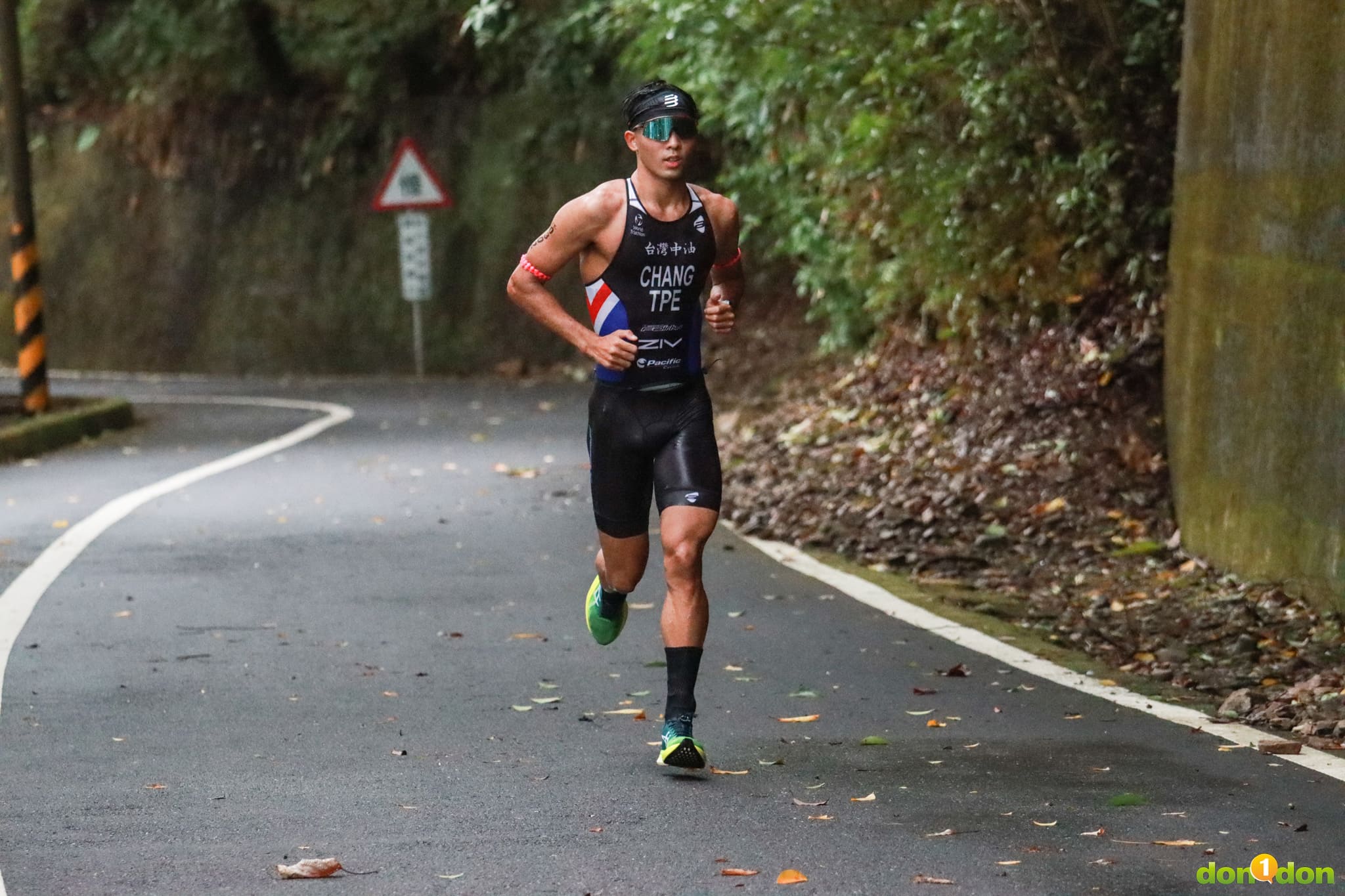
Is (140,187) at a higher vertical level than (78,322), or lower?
higher

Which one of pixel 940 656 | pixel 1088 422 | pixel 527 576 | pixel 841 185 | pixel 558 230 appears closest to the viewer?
pixel 558 230

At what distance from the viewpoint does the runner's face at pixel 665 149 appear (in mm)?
6457

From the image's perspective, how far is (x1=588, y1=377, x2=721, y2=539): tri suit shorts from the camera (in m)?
6.69

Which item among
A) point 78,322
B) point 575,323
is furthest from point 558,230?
point 78,322

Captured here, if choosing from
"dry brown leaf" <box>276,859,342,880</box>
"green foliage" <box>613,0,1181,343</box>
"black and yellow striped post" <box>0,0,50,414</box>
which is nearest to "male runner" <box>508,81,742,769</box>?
"dry brown leaf" <box>276,859,342,880</box>

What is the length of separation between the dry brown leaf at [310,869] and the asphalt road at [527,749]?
4cm

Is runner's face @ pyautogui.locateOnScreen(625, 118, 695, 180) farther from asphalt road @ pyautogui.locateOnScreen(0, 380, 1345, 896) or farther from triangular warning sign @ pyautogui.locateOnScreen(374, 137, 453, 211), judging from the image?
triangular warning sign @ pyautogui.locateOnScreen(374, 137, 453, 211)

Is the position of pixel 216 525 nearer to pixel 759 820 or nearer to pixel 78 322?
pixel 759 820

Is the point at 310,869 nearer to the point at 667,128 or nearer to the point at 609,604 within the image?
the point at 609,604

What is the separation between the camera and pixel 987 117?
1295cm

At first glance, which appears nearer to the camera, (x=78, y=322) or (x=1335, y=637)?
Result: (x=1335, y=637)

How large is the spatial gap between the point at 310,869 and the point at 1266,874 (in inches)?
89.2

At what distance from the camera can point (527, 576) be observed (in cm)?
1044

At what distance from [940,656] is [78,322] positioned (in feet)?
82.3
